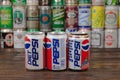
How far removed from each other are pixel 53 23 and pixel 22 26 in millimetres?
174

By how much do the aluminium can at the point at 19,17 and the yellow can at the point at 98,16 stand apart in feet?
1.25

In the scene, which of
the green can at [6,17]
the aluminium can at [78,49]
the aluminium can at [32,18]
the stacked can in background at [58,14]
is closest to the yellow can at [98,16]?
the stacked can in background at [58,14]

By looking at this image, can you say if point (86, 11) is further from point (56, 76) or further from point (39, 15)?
point (56, 76)

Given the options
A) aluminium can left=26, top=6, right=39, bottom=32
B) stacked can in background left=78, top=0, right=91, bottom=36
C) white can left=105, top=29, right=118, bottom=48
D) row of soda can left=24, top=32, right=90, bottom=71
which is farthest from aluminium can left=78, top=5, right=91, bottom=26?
row of soda can left=24, top=32, right=90, bottom=71

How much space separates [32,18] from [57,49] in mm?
627

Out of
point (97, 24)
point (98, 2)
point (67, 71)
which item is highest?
point (98, 2)

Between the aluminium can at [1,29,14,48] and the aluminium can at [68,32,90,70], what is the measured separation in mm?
690

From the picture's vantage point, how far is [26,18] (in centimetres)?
156

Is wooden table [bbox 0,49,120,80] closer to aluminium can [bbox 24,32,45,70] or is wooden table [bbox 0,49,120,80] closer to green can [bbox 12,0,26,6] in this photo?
aluminium can [bbox 24,32,45,70]

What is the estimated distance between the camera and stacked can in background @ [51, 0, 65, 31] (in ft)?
4.95

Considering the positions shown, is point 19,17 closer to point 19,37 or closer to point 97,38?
point 19,37

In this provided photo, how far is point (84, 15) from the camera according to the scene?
1.53 metres

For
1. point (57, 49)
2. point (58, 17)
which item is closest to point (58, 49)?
point (57, 49)

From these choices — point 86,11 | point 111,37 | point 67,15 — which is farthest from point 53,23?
point 111,37
